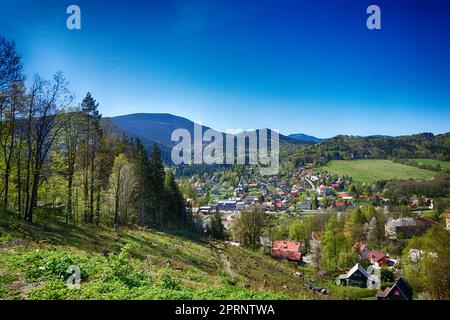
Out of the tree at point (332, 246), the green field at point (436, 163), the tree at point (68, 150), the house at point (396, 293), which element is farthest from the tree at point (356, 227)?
the tree at point (68, 150)

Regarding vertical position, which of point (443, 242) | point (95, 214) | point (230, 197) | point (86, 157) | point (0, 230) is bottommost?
point (230, 197)

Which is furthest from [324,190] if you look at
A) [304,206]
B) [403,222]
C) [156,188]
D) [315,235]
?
[156,188]

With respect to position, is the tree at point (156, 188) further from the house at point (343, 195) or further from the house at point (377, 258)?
the house at point (343, 195)

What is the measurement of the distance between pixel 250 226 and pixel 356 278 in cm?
1579

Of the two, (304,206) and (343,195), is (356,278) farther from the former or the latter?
(343,195)

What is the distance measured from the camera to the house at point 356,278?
121 ft

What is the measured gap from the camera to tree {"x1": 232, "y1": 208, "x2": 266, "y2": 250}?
43.5 meters

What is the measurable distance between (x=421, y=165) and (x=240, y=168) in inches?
4290

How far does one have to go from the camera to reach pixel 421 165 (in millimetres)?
93188

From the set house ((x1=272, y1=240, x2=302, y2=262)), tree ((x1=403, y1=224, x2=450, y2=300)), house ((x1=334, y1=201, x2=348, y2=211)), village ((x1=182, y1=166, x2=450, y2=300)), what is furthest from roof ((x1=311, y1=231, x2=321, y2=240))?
house ((x1=334, y1=201, x2=348, y2=211))

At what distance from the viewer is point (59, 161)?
22.2m
